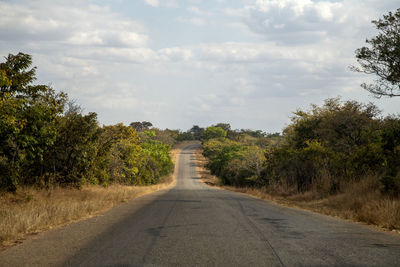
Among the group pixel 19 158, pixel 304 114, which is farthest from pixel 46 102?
pixel 304 114

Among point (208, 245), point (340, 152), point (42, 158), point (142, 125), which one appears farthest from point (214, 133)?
point (208, 245)

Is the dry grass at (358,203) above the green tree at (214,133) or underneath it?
underneath

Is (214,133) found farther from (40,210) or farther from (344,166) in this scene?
(40,210)

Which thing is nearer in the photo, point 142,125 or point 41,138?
point 41,138

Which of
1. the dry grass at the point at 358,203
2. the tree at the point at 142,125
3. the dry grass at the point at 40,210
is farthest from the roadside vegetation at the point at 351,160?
the tree at the point at 142,125

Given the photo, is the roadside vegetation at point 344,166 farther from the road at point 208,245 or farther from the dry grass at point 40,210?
the dry grass at point 40,210

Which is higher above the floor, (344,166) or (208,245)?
(344,166)

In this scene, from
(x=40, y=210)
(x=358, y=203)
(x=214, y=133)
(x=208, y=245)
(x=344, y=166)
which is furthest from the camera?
(x=214, y=133)

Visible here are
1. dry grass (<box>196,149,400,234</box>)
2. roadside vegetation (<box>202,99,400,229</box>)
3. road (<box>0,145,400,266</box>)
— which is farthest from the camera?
roadside vegetation (<box>202,99,400,229</box>)

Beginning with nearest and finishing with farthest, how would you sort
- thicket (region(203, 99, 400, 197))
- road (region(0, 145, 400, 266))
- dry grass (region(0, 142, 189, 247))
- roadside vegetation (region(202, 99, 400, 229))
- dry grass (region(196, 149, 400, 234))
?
road (region(0, 145, 400, 266)) < dry grass (region(0, 142, 189, 247)) < dry grass (region(196, 149, 400, 234)) < roadside vegetation (region(202, 99, 400, 229)) < thicket (region(203, 99, 400, 197))

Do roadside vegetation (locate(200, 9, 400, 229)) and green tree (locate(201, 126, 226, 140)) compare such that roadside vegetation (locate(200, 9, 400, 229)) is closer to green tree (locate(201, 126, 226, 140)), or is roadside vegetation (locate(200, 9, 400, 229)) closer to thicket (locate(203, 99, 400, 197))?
thicket (locate(203, 99, 400, 197))

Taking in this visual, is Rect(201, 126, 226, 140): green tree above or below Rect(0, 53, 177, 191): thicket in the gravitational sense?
above

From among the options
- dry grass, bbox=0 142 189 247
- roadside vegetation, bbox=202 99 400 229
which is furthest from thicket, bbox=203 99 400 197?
dry grass, bbox=0 142 189 247

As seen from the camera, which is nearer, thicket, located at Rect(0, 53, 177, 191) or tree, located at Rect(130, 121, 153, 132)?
thicket, located at Rect(0, 53, 177, 191)
